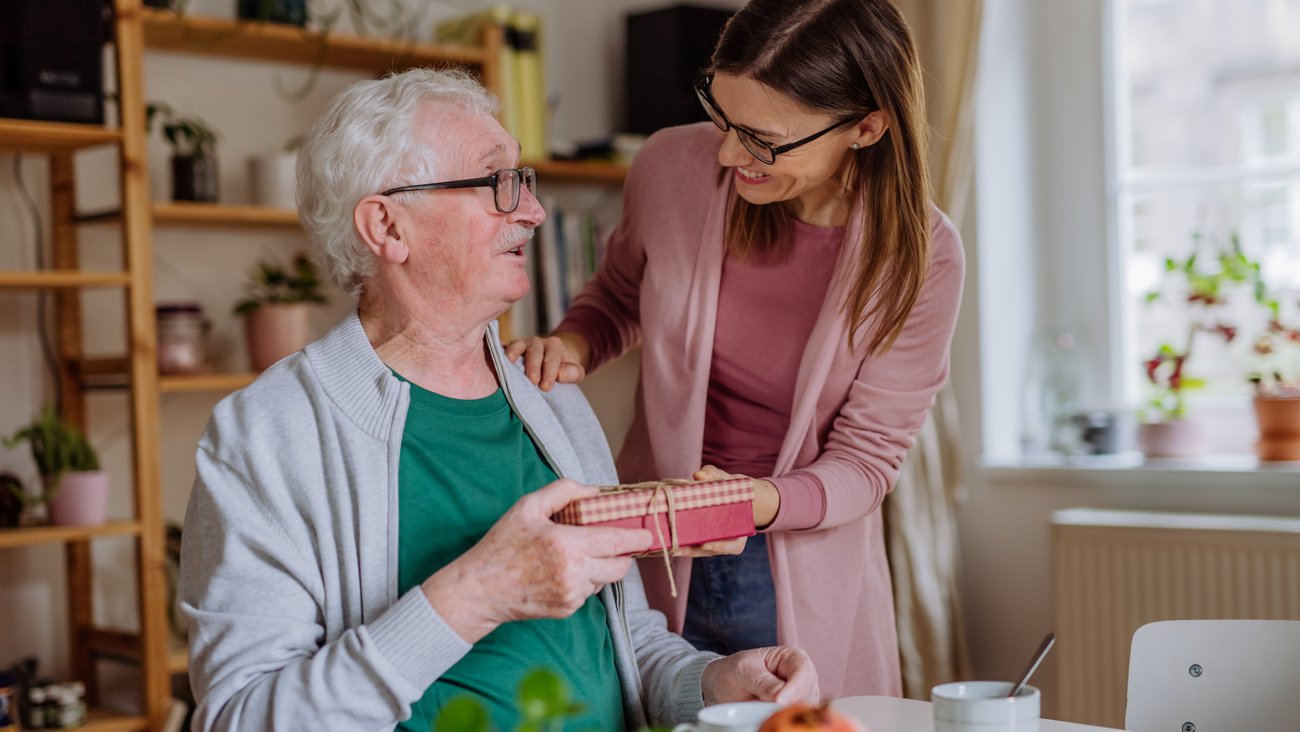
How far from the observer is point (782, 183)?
142 centimetres

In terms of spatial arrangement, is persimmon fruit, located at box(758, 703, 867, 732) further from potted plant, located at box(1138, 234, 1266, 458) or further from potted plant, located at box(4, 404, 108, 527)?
potted plant, located at box(1138, 234, 1266, 458)

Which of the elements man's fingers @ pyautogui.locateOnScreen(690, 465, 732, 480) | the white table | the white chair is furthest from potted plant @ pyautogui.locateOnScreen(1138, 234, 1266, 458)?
man's fingers @ pyautogui.locateOnScreen(690, 465, 732, 480)

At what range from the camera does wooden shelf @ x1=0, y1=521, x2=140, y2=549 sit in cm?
227

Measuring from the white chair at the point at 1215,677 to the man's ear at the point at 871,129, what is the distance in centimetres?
70

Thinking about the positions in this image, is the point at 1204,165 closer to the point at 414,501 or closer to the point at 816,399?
the point at 816,399

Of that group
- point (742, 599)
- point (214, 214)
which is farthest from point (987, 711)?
point (214, 214)

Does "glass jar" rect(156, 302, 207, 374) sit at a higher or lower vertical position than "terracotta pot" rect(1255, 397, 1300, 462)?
higher

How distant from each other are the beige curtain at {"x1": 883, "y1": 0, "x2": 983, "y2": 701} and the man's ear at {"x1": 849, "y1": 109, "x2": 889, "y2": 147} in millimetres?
1432

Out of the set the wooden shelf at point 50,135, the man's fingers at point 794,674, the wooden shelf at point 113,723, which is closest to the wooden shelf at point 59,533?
the wooden shelf at point 113,723

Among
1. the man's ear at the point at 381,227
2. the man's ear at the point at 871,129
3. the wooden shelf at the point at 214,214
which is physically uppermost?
the wooden shelf at the point at 214,214

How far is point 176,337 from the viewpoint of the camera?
2.54 m

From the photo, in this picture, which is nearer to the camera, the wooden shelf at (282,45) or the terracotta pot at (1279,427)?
the terracotta pot at (1279,427)

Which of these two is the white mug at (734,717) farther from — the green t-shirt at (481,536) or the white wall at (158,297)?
the white wall at (158,297)

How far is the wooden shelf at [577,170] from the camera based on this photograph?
306 centimetres
